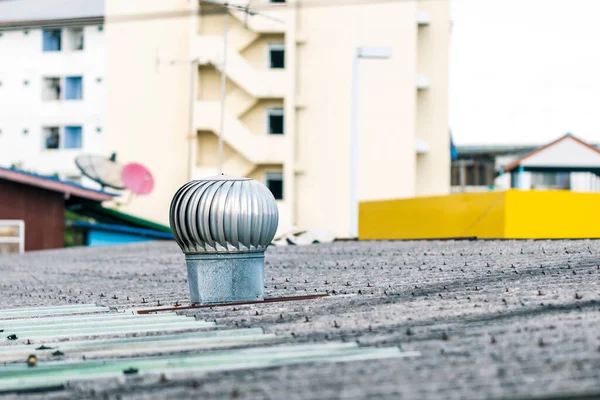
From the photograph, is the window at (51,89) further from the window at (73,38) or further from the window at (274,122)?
the window at (274,122)

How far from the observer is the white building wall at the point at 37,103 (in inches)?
2434

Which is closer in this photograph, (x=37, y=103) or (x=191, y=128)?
(x=191, y=128)

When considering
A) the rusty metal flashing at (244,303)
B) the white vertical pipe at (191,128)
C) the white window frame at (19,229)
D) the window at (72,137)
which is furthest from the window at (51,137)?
the rusty metal flashing at (244,303)

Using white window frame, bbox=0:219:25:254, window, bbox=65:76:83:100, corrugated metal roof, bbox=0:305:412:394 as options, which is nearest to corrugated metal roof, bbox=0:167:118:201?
white window frame, bbox=0:219:25:254

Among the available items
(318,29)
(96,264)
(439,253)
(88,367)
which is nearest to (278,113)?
(318,29)

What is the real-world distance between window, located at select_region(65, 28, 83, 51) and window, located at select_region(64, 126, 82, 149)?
16.0 feet

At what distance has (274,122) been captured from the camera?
5534 centimetres

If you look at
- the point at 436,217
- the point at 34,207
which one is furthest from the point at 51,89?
the point at 436,217

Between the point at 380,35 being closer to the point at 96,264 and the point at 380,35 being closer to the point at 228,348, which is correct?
the point at 96,264

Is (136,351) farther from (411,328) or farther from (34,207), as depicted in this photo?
(34,207)

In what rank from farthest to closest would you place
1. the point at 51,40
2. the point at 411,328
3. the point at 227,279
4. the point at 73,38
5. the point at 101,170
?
the point at 51,40, the point at 73,38, the point at 101,170, the point at 227,279, the point at 411,328

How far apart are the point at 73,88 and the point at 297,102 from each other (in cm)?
1572

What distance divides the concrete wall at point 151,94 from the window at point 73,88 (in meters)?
4.73

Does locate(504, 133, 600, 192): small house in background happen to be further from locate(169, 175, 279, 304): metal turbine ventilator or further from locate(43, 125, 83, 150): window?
locate(169, 175, 279, 304): metal turbine ventilator
